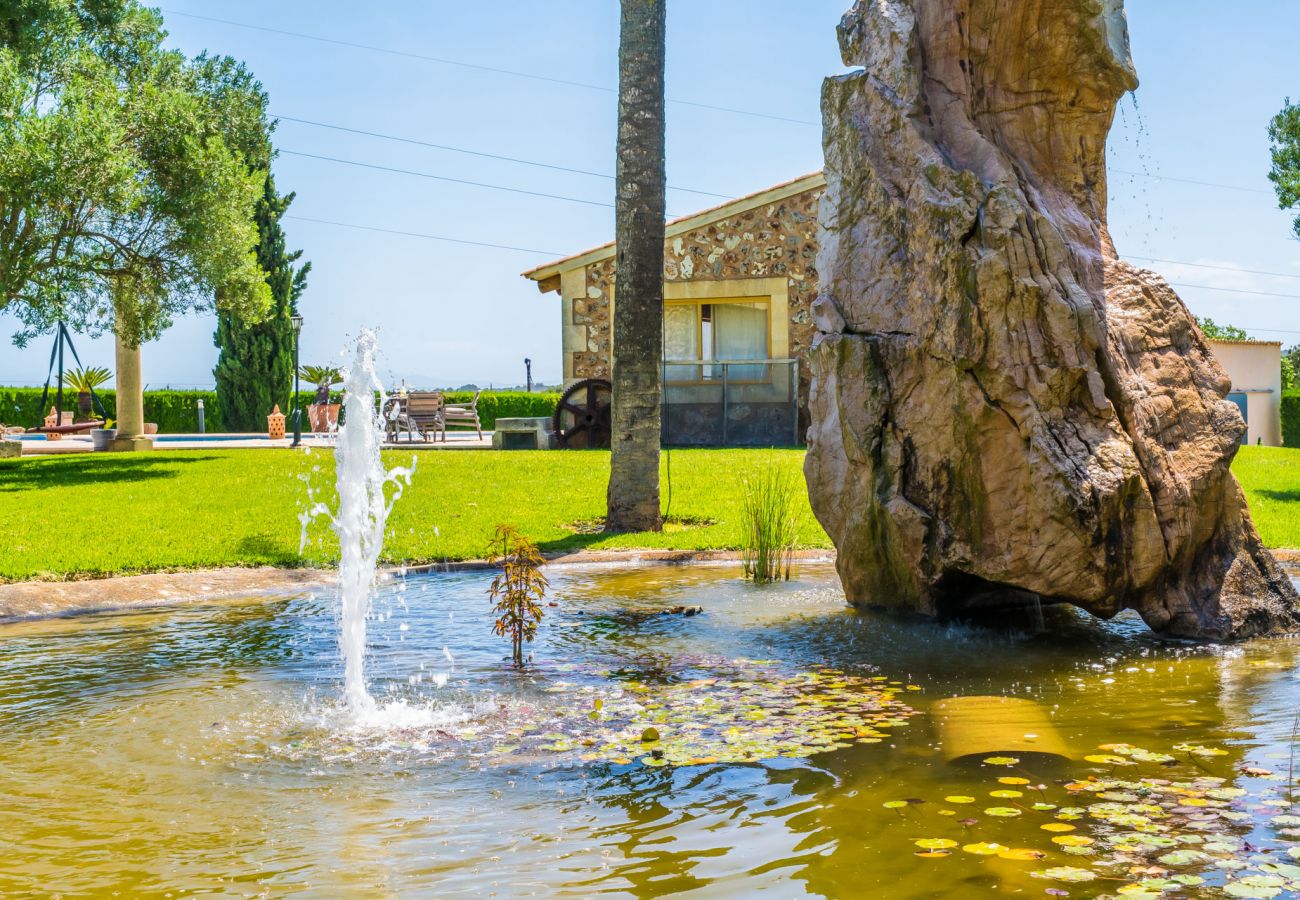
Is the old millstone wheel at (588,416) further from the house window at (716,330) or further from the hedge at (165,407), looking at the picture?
the hedge at (165,407)

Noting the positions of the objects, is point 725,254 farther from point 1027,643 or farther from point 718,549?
point 1027,643

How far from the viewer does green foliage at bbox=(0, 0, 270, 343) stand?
14.4m

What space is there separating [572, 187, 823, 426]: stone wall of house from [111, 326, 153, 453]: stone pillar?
8.79m

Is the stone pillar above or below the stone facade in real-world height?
below

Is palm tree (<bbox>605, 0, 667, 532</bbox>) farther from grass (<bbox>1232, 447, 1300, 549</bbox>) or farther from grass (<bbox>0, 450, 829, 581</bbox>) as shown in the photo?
grass (<bbox>1232, 447, 1300, 549</bbox>)

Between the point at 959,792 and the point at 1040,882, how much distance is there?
73 centimetres

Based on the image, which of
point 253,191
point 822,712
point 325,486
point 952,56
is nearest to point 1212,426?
point 952,56

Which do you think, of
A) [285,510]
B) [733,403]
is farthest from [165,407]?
[285,510]

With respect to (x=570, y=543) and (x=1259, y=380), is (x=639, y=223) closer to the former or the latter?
(x=570, y=543)

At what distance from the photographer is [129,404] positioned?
2211 centimetres

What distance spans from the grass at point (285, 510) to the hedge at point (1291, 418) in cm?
1752

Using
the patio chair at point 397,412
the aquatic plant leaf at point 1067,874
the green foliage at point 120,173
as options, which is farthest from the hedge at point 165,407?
the aquatic plant leaf at point 1067,874

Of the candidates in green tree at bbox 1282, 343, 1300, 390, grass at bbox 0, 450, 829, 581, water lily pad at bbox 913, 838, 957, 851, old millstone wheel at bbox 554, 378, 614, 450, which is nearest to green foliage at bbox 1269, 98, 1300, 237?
grass at bbox 0, 450, 829, 581

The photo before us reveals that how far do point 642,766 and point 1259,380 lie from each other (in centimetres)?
2980
